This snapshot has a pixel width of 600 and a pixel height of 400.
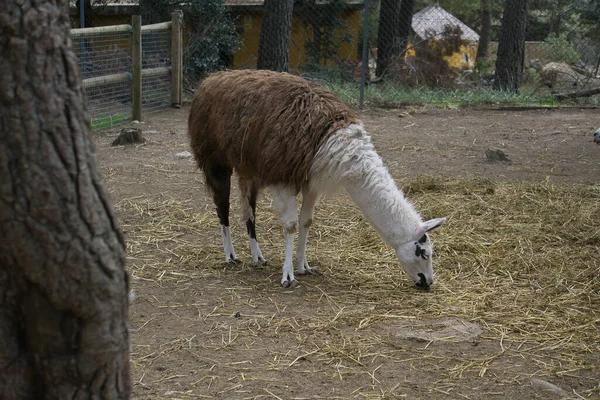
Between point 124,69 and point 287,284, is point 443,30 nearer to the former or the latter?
point 124,69

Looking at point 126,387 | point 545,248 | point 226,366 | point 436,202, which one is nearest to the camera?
point 126,387

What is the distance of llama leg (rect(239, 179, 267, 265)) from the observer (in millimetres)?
5883

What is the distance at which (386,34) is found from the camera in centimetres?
1727

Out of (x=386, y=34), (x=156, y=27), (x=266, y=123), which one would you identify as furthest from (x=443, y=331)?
(x=386, y=34)

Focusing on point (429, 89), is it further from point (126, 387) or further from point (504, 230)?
point (126, 387)

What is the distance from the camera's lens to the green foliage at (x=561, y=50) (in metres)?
21.8

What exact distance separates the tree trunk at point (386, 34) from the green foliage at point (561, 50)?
6236 mm

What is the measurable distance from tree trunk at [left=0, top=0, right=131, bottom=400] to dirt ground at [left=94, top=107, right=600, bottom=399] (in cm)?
164

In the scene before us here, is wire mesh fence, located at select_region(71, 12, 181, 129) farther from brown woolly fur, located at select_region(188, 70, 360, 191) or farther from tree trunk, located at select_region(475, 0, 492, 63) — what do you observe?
tree trunk, located at select_region(475, 0, 492, 63)

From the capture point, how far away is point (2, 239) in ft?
6.63

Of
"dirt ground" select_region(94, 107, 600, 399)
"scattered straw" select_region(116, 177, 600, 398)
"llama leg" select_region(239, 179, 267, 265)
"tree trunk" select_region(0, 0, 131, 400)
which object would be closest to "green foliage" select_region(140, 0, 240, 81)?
"dirt ground" select_region(94, 107, 600, 399)

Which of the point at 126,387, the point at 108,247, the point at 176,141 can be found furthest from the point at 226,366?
the point at 176,141

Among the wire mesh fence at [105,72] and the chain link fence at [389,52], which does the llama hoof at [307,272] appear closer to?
the wire mesh fence at [105,72]

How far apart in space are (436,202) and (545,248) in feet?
4.55
